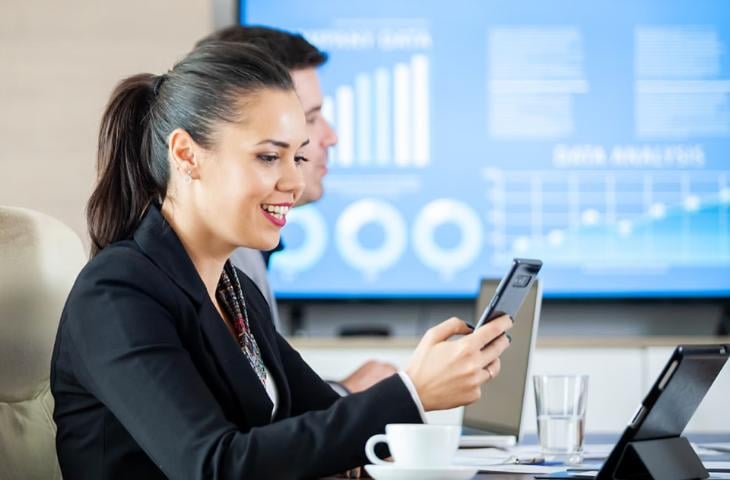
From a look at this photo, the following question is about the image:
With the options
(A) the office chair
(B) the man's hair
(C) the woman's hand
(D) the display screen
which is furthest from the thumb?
(D) the display screen

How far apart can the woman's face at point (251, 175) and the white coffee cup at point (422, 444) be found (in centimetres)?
47

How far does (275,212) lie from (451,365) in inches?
15.5

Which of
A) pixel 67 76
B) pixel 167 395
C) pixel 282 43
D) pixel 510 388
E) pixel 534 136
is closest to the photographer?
pixel 167 395

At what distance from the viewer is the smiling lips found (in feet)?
5.36

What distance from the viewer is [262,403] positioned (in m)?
1.58

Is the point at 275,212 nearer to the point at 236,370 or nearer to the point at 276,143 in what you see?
the point at 276,143

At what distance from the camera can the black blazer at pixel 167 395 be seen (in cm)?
132

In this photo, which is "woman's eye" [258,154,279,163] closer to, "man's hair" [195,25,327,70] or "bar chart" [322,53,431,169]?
"man's hair" [195,25,327,70]

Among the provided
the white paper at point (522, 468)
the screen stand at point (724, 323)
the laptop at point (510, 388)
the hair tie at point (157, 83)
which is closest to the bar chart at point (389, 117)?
the screen stand at point (724, 323)

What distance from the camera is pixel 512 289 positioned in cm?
140

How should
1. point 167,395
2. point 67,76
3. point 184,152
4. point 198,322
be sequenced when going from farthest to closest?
point 67,76 < point 184,152 < point 198,322 < point 167,395

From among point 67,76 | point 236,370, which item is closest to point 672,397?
point 236,370

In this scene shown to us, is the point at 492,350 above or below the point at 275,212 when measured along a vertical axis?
below

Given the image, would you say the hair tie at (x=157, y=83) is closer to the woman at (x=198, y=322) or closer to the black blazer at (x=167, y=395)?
the woman at (x=198, y=322)
